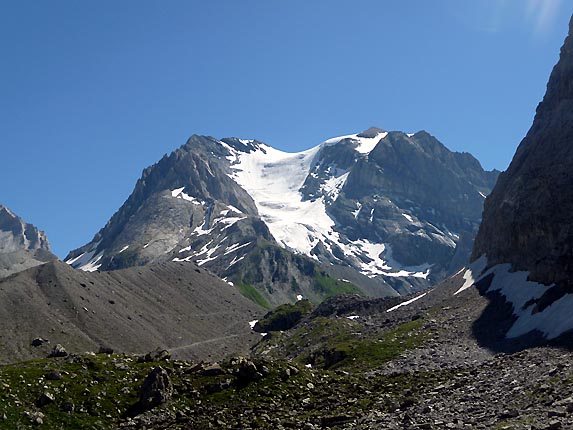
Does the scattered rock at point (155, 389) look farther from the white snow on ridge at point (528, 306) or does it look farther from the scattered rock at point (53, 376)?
the white snow on ridge at point (528, 306)

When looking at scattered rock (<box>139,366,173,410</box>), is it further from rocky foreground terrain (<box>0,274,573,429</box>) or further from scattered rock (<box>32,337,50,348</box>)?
scattered rock (<box>32,337,50,348</box>)

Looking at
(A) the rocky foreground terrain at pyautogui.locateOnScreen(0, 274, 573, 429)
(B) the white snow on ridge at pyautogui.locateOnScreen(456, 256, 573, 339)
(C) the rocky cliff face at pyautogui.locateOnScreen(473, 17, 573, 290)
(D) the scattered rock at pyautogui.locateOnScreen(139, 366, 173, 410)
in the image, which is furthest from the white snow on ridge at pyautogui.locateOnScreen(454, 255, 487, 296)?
(D) the scattered rock at pyautogui.locateOnScreen(139, 366, 173, 410)

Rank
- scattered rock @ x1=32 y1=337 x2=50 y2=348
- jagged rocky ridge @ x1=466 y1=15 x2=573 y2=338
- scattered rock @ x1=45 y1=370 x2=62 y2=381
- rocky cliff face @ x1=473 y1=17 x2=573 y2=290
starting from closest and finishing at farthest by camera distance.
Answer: scattered rock @ x1=45 y1=370 x2=62 y2=381 → jagged rocky ridge @ x1=466 y1=15 x2=573 y2=338 → rocky cliff face @ x1=473 y1=17 x2=573 y2=290 → scattered rock @ x1=32 y1=337 x2=50 y2=348

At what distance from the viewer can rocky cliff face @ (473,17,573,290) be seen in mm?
111000

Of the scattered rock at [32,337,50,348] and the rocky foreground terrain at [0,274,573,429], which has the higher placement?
the scattered rock at [32,337,50,348]

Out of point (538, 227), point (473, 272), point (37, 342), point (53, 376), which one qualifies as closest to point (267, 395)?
point (53, 376)

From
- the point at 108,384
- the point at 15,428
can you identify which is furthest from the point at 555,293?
the point at 15,428

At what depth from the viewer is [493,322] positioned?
107125 millimetres

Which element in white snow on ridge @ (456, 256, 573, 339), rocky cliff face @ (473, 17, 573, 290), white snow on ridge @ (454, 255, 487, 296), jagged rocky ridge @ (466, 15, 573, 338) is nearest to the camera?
white snow on ridge @ (456, 256, 573, 339)

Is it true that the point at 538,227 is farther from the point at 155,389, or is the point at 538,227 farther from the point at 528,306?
the point at 155,389

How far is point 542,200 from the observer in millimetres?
126625

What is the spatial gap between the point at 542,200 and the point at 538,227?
660 cm

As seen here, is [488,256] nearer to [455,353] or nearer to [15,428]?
[455,353]

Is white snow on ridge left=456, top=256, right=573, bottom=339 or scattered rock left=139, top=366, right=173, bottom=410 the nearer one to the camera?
scattered rock left=139, top=366, right=173, bottom=410
